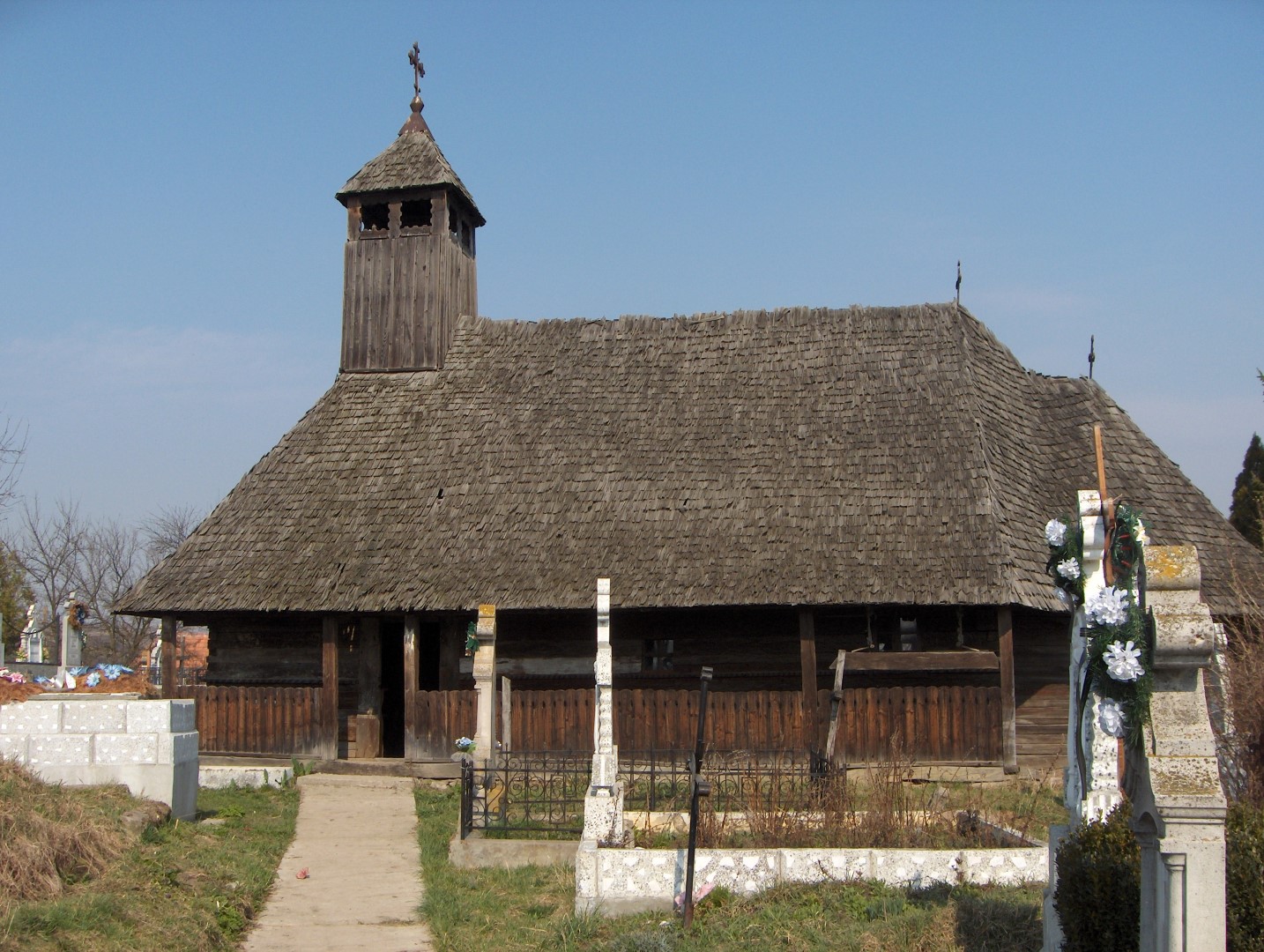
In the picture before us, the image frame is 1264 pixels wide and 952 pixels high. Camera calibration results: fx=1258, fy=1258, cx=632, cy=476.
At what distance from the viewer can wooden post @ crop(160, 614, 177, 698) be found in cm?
1808

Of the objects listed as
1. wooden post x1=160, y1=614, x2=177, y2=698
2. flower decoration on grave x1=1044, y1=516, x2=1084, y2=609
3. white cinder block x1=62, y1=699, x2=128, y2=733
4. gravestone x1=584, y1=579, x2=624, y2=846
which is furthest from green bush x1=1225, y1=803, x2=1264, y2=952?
wooden post x1=160, y1=614, x2=177, y2=698

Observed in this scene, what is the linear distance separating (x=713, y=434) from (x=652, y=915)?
10234mm

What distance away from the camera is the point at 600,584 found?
11836mm

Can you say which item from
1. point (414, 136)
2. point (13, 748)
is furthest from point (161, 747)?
point (414, 136)

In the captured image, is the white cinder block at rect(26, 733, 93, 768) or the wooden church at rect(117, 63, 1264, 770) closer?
the white cinder block at rect(26, 733, 93, 768)

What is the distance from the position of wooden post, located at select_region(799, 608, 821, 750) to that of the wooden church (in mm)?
37

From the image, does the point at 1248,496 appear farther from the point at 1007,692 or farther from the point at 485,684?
the point at 485,684

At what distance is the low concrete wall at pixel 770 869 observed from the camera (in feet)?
30.2

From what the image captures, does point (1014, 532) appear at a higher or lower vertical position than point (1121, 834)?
higher

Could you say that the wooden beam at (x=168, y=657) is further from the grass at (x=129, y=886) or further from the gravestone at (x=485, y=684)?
the grass at (x=129, y=886)

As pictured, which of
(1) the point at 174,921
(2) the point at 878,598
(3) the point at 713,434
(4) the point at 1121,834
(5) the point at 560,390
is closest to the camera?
(4) the point at 1121,834

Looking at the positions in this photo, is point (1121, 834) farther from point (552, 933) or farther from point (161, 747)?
A: point (161, 747)

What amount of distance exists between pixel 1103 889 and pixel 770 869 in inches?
129

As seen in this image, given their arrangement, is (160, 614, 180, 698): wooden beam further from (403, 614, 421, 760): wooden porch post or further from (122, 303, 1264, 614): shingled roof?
(403, 614, 421, 760): wooden porch post
